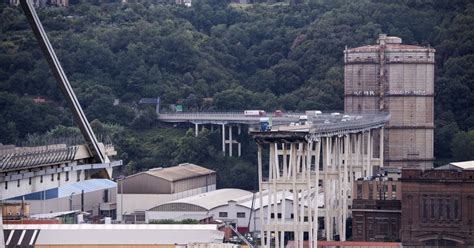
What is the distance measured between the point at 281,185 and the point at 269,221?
2214 mm

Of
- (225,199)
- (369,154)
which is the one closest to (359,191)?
(369,154)

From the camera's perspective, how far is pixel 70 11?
157m

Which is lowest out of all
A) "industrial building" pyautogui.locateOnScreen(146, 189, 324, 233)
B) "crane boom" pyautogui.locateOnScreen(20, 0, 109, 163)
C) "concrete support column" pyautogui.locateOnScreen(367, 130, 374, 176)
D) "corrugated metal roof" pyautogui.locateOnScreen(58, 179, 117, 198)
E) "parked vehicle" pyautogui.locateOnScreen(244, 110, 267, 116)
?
"industrial building" pyautogui.locateOnScreen(146, 189, 324, 233)

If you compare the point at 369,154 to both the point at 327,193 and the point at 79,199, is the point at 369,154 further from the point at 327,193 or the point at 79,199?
the point at 79,199

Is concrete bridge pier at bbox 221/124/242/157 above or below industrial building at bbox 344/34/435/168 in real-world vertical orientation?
below

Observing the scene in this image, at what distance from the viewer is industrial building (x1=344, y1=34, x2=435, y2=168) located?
117 meters

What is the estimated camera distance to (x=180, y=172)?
4454 inches

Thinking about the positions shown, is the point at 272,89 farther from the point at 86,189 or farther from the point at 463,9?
the point at 86,189

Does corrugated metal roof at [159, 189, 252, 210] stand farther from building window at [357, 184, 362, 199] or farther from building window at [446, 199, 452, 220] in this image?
building window at [446, 199, 452, 220]

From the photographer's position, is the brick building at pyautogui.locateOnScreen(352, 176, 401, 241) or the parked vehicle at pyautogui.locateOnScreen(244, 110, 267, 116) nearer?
the brick building at pyautogui.locateOnScreen(352, 176, 401, 241)

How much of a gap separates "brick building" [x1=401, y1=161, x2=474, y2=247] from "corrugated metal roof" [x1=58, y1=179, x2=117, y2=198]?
17.3 m

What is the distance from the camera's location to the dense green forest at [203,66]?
126125 millimetres

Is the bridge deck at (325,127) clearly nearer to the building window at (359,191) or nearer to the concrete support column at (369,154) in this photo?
the concrete support column at (369,154)

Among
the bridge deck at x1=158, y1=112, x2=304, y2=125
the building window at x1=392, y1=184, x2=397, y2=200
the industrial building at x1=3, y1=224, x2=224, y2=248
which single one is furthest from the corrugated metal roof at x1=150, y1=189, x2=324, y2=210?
the industrial building at x1=3, y1=224, x2=224, y2=248
